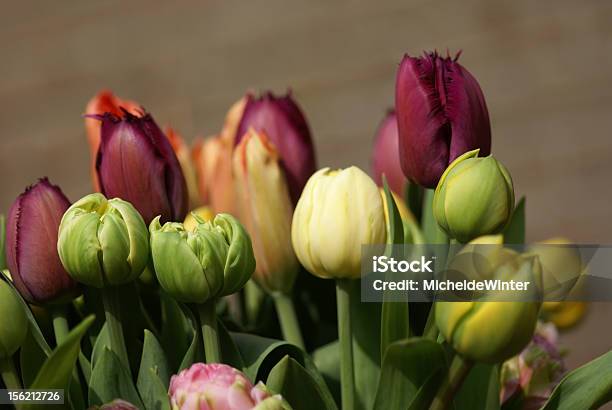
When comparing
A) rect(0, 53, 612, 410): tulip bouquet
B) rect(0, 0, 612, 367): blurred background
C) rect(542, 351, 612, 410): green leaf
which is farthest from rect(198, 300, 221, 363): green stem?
rect(0, 0, 612, 367): blurred background

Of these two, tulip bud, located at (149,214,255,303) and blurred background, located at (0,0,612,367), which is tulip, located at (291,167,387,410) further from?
blurred background, located at (0,0,612,367)

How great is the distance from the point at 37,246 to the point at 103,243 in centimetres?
3

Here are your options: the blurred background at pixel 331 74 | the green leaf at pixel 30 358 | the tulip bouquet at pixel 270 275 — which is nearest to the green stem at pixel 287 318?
the tulip bouquet at pixel 270 275

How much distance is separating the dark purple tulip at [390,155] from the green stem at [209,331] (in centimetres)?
15

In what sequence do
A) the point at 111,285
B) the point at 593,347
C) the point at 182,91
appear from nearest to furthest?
the point at 111,285
the point at 593,347
the point at 182,91

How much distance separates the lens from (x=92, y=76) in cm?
152

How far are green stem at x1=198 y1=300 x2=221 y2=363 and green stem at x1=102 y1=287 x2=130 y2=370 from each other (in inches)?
1.0

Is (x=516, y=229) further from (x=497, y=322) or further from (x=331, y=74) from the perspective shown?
(x=331, y=74)

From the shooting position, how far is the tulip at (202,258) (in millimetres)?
264

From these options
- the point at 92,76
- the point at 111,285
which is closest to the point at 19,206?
the point at 111,285

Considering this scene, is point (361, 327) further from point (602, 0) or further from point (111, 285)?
point (602, 0)

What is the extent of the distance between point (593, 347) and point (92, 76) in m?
0.84

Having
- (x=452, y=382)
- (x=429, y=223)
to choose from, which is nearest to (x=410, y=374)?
(x=452, y=382)

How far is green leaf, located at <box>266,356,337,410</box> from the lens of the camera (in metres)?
0.29
